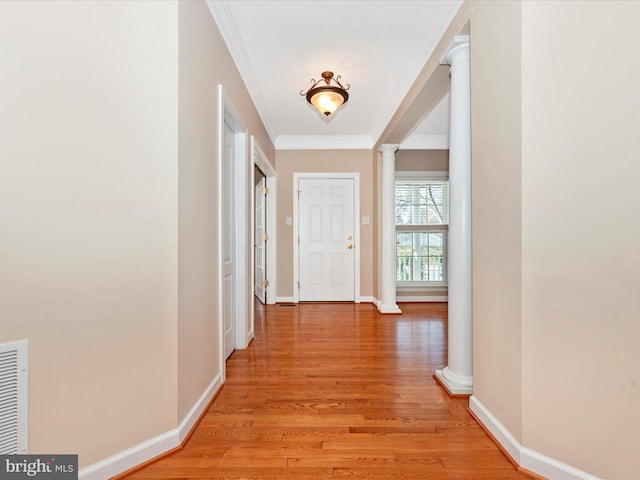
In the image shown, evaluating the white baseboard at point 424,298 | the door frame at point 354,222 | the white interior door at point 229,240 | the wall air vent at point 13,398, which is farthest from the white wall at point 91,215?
the white baseboard at point 424,298

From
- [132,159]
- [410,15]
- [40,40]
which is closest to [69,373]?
[132,159]

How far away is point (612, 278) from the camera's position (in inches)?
45.4

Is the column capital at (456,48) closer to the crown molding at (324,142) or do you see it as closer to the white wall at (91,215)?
the white wall at (91,215)

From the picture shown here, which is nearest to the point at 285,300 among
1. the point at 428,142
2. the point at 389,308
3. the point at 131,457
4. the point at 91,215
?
the point at 389,308

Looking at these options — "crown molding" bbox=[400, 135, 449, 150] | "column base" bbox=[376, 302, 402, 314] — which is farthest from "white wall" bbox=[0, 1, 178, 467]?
"crown molding" bbox=[400, 135, 449, 150]

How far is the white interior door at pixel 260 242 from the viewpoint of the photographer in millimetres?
4922

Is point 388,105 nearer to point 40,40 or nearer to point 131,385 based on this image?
point 40,40

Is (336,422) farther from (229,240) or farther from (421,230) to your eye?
(421,230)

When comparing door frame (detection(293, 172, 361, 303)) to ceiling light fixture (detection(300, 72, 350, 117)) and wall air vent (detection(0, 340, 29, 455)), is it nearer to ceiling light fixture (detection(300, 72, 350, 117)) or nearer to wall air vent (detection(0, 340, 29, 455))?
ceiling light fixture (detection(300, 72, 350, 117))

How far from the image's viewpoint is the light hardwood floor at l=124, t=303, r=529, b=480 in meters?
1.39

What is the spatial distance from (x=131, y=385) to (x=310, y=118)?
11.9 ft

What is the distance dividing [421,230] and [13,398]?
5.07 metres

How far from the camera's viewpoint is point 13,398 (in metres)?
1.09

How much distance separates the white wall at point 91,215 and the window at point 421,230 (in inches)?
170
